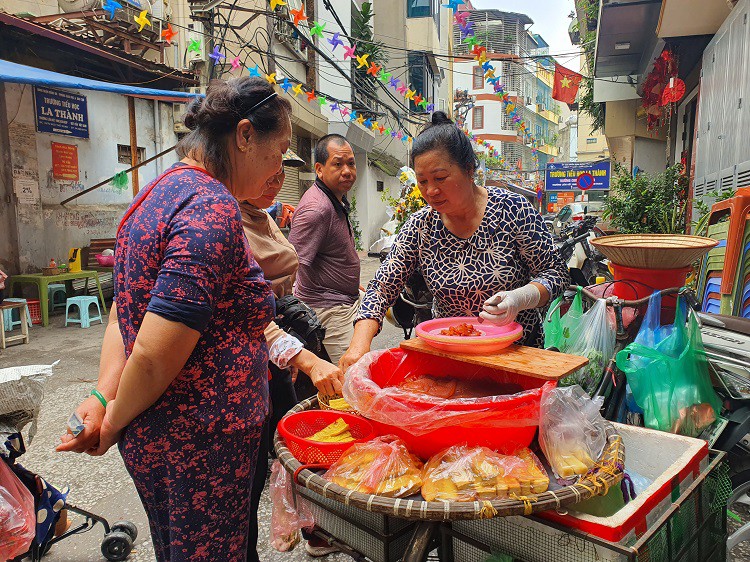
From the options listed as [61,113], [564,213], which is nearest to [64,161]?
[61,113]

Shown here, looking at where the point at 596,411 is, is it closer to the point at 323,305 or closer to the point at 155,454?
the point at 155,454

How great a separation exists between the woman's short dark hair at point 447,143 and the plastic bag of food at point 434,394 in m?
0.77

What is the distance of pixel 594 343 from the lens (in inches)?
102

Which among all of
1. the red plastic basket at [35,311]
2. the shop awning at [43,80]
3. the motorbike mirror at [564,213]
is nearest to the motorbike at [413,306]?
the shop awning at [43,80]

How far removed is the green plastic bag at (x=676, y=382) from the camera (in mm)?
2154

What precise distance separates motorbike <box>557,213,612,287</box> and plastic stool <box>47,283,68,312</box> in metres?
7.13

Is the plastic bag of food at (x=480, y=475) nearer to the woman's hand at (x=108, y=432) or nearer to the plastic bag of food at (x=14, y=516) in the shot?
the woman's hand at (x=108, y=432)

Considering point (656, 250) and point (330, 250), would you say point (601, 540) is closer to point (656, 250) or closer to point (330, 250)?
point (656, 250)

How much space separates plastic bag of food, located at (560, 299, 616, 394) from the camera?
253 centimetres

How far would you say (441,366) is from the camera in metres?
1.80

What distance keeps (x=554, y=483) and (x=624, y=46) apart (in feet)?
34.3

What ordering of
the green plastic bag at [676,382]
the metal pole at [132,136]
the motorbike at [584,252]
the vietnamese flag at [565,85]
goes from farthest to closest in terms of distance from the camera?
the vietnamese flag at [565,85] → the metal pole at [132,136] → the motorbike at [584,252] → the green plastic bag at [676,382]

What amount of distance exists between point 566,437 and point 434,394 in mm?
404

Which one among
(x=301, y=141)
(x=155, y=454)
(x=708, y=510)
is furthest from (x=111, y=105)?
(x=708, y=510)
